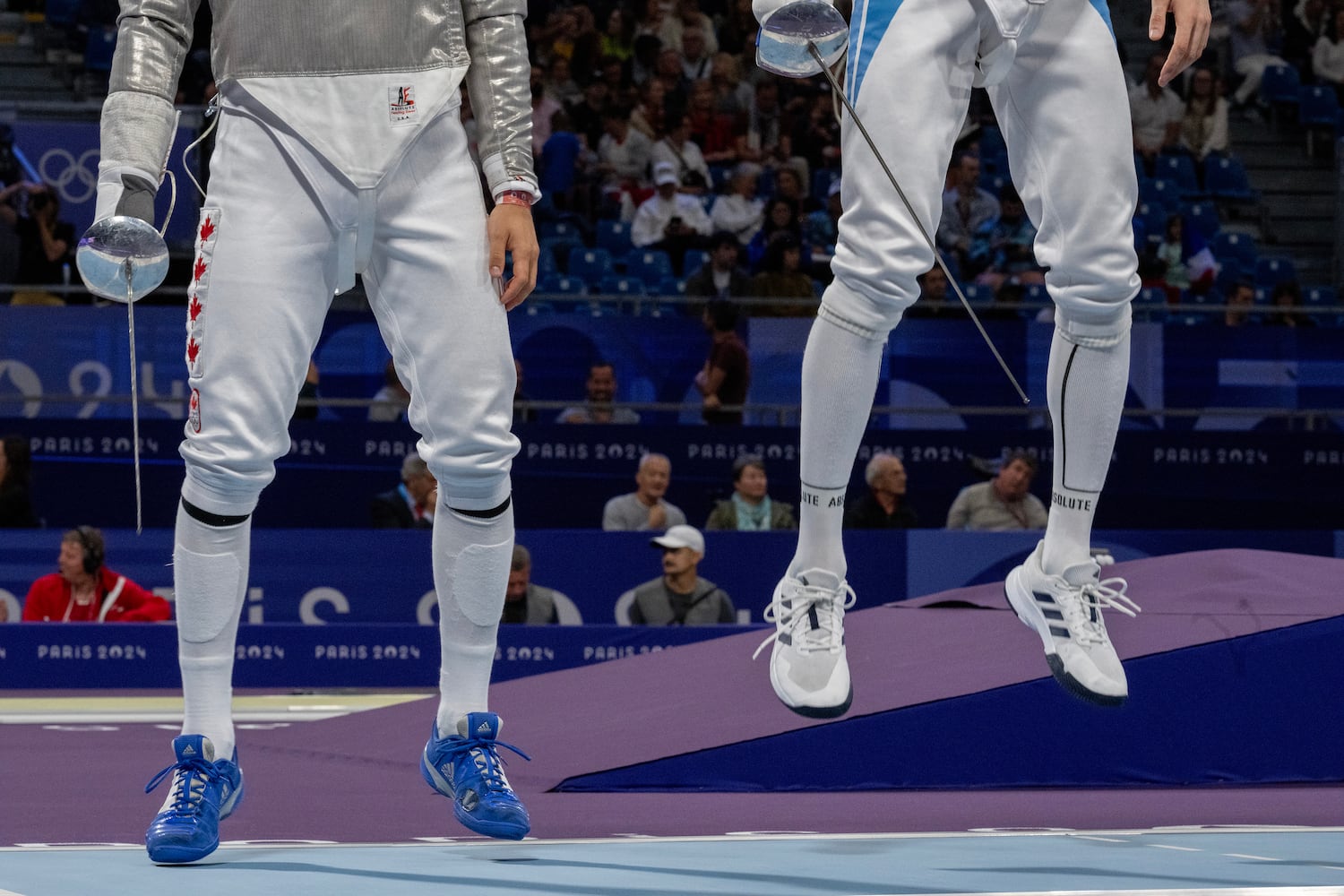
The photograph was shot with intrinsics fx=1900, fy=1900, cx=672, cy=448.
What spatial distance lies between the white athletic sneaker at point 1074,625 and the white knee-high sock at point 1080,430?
0.11ft

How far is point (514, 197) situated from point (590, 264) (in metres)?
7.44

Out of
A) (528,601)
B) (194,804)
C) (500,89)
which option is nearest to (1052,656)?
(500,89)

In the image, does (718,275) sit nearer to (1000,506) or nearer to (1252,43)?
(1000,506)

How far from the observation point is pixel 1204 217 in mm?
→ 12375

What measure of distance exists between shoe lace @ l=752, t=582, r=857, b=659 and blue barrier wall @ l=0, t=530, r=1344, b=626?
4596 millimetres

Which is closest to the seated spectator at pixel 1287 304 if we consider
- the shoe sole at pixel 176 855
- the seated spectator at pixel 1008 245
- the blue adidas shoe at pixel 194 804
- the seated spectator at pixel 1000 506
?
the seated spectator at pixel 1008 245

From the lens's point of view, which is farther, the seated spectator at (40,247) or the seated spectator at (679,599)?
the seated spectator at (40,247)

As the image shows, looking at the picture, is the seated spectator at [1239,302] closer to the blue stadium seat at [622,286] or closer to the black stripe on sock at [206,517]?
the blue stadium seat at [622,286]

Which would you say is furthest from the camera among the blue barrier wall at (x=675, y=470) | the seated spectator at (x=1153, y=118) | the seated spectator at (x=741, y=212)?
the seated spectator at (x=1153, y=118)

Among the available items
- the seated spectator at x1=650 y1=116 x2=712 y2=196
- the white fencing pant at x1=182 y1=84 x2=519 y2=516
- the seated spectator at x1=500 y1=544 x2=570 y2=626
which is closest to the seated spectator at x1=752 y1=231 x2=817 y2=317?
the seated spectator at x1=650 y1=116 x2=712 y2=196

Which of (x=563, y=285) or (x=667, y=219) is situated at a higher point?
(x=667, y=219)

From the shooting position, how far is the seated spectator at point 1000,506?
881 centimetres

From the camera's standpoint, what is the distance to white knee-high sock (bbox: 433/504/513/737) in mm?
3688

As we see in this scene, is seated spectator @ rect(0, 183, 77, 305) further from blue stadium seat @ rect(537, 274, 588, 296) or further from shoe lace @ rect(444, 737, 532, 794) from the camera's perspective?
shoe lace @ rect(444, 737, 532, 794)
